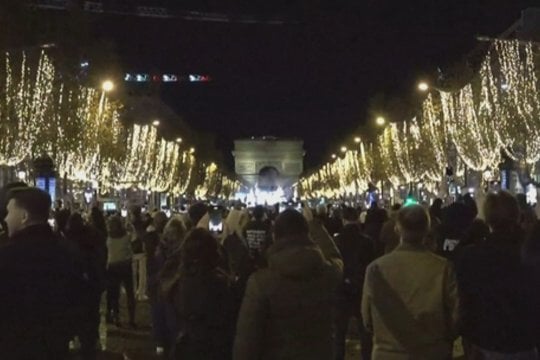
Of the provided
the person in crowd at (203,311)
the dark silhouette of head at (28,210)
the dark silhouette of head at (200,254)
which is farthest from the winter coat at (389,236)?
the dark silhouette of head at (28,210)

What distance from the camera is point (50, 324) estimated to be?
640cm

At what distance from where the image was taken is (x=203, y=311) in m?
8.38

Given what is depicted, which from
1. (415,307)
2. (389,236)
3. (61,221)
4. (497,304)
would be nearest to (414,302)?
(415,307)

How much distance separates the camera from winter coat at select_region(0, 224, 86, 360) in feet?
20.8

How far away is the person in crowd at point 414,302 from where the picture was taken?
6984 millimetres

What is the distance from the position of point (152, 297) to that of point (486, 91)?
32007mm

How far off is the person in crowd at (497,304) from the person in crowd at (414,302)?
0.23 metres

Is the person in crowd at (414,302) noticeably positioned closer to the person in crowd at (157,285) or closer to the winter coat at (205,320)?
the winter coat at (205,320)

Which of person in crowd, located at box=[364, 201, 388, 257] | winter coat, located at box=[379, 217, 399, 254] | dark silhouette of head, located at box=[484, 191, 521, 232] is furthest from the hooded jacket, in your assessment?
person in crowd, located at box=[364, 201, 388, 257]

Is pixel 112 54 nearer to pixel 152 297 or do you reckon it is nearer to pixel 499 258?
pixel 152 297

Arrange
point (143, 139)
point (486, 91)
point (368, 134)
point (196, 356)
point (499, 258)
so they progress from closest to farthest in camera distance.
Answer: point (499, 258)
point (196, 356)
point (486, 91)
point (143, 139)
point (368, 134)

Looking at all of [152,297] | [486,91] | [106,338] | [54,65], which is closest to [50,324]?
[152,297]

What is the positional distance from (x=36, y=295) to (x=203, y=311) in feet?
7.20

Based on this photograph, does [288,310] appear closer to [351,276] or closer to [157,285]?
[157,285]
